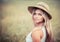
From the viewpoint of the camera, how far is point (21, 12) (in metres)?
1.83

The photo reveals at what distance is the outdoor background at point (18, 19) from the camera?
1.81 metres

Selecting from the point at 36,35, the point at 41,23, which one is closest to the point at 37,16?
the point at 41,23

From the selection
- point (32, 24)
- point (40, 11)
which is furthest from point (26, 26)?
point (40, 11)

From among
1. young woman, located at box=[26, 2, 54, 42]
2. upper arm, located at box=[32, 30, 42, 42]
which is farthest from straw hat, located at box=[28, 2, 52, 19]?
upper arm, located at box=[32, 30, 42, 42]

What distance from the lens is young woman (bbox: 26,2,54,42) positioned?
1791mm

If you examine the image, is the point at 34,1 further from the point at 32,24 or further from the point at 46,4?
the point at 32,24

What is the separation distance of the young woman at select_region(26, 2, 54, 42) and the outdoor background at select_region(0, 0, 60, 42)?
4 centimetres

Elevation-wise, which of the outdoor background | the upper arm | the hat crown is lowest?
the upper arm

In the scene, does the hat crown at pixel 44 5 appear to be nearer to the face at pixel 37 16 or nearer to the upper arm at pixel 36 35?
the face at pixel 37 16

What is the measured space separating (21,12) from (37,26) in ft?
0.75

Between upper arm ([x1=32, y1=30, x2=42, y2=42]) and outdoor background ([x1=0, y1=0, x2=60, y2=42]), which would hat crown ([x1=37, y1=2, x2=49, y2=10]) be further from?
upper arm ([x1=32, y1=30, x2=42, y2=42])

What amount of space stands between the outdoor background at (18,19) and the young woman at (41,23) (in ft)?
0.14

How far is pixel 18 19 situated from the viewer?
6.01ft

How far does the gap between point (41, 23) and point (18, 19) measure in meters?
0.25
